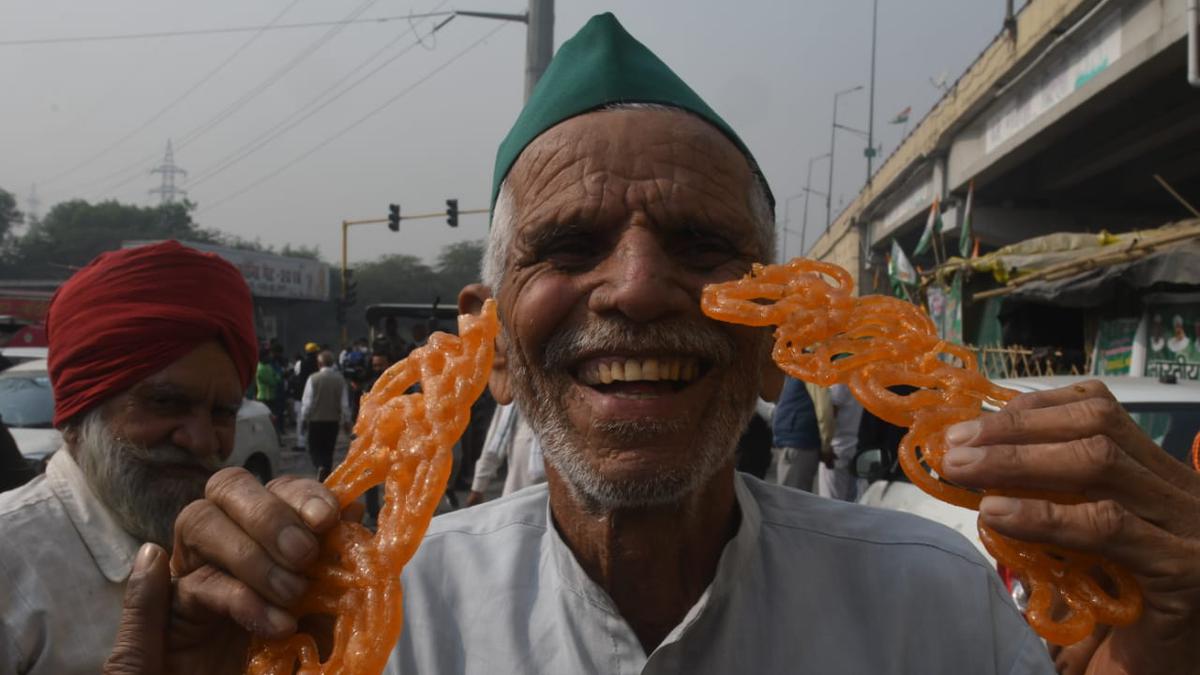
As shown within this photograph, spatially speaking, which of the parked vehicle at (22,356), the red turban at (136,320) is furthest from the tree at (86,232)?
the red turban at (136,320)

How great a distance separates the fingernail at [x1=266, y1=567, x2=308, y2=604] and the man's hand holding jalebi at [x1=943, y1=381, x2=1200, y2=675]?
1047 mm

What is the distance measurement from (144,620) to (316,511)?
14.4 inches

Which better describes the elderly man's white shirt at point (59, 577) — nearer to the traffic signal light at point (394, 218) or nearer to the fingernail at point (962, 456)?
the fingernail at point (962, 456)

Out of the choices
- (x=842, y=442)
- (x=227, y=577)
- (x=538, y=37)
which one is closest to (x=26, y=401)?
(x=538, y=37)

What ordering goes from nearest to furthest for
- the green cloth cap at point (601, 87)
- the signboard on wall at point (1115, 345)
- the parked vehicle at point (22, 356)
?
the green cloth cap at point (601, 87) < the signboard on wall at point (1115, 345) < the parked vehicle at point (22, 356)

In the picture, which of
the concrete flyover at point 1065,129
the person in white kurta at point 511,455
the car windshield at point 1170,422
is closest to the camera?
the car windshield at point 1170,422

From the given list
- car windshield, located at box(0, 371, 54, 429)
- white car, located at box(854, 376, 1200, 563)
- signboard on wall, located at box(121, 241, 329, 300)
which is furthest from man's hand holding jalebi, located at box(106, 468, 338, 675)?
signboard on wall, located at box(121, 241, 329, 300)

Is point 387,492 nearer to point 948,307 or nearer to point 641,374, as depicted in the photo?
point 641,374

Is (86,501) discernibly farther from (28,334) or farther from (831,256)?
(831,256)

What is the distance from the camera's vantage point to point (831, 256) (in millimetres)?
41688

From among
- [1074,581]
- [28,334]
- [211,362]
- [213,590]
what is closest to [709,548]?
[1074,581]

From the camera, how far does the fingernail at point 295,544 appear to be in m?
1.27

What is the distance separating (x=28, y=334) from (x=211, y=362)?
21380mm

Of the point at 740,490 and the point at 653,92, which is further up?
the point at 653,92
